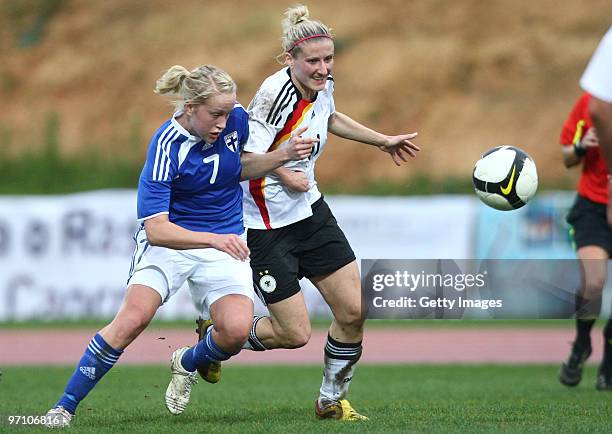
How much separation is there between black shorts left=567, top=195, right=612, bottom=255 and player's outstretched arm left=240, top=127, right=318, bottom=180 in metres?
3.14

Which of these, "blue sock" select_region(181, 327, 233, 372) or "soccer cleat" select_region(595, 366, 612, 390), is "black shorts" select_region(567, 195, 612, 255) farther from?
"blue sock" select_region(181, 327, 233, 372)

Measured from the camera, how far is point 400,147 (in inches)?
281

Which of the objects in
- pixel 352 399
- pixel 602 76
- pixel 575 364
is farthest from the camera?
pixel 575 364

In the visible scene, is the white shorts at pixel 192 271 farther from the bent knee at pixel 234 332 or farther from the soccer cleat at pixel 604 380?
the soccer cleat at pixel 604 380

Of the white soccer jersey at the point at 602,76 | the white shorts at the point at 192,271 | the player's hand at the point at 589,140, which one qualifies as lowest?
the white shorts at the point at 192,271

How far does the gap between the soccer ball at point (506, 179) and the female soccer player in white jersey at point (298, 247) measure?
3.16 ft

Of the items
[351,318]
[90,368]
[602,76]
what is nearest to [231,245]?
[90,368]

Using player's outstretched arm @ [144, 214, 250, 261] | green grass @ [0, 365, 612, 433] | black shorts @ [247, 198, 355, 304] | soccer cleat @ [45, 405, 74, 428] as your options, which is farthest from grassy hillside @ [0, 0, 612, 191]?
soccer cleat @ [45, 405, 74, 428]

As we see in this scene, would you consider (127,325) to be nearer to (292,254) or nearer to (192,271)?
(192,271)

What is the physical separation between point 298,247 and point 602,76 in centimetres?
286

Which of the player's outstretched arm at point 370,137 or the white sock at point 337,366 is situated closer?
the white sock at point 337,366

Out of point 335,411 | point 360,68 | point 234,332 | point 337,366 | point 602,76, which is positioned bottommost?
point 360,68

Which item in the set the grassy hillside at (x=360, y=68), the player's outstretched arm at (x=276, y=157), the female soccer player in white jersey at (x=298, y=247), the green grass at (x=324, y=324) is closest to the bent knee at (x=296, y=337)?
the female soccer player in white jersey at (x=298, y=247)

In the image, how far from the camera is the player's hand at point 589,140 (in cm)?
842
